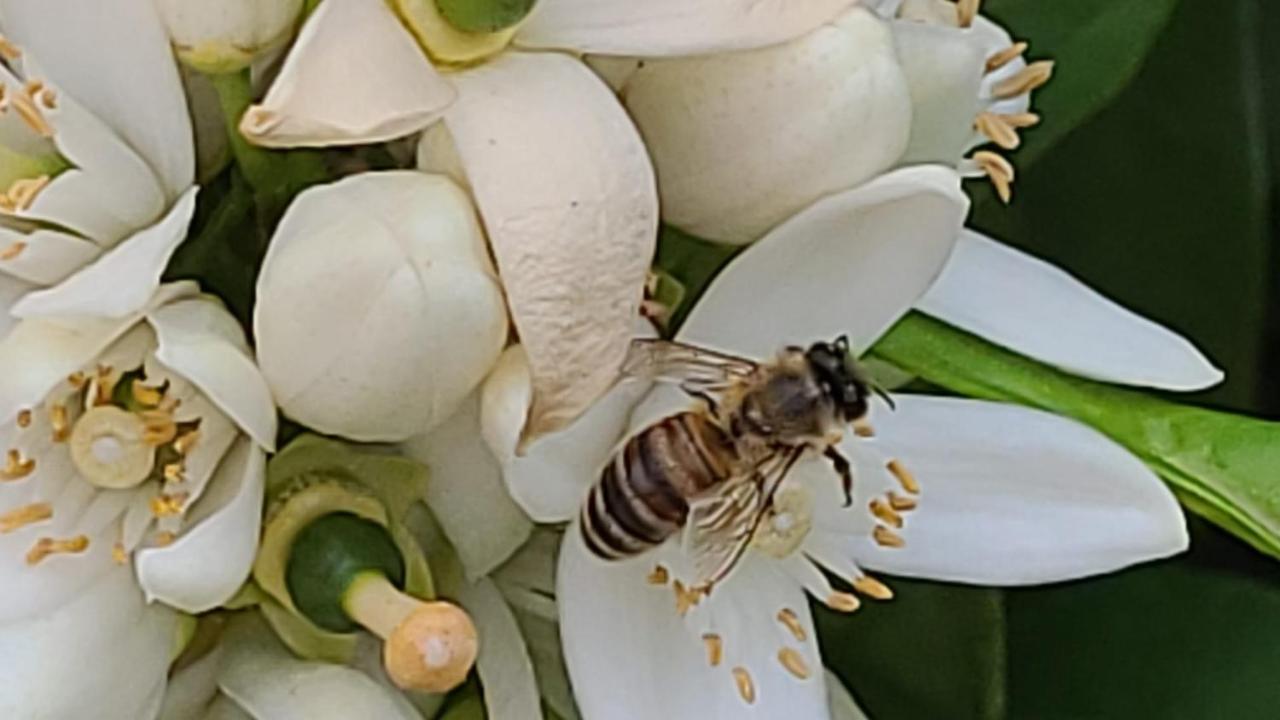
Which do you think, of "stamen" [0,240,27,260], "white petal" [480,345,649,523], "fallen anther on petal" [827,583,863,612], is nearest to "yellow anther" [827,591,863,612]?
"fallen anther on petal" [827,583,863,612]

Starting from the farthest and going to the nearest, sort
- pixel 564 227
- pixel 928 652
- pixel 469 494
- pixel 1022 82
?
pixel 928 652
pixel 1022 82
pixel 469 494
pixel 564 227

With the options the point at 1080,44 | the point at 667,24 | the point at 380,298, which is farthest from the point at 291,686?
the point at 1080,44

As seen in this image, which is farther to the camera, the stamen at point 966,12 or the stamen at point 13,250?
the stamen at point 966,12

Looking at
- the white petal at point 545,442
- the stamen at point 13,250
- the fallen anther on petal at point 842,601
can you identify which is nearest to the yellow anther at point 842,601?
the fallen anther on petal at point 842,601

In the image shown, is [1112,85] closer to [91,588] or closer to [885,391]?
[885,391]

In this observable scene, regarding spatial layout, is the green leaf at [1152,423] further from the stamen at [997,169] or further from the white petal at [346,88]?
the white petal at [346,88]

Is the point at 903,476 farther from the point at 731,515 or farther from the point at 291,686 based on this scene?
the point at 291,686

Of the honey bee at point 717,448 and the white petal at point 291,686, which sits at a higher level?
the honey bee at point 717,448

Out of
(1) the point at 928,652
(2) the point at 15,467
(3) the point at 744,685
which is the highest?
(2) the point at 15,467
